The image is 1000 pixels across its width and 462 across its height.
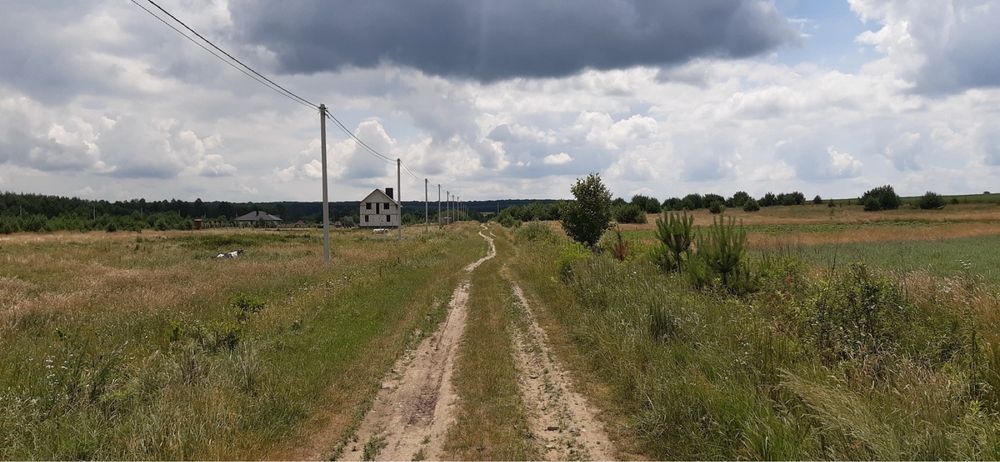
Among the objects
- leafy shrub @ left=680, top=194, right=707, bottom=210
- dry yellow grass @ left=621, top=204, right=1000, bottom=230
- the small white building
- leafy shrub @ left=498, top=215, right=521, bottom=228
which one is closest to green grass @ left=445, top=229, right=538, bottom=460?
dry yellow grass @ left=621, top=204, right=1000, bottom=230

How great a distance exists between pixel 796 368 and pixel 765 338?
2.70 feet

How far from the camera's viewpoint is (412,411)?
21.8 feet

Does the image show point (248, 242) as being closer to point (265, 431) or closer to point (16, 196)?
point (265, 431)

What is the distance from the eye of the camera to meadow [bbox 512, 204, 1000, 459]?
453cm

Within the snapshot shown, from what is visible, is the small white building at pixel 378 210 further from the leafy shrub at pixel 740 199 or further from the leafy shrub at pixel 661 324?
the leafy shrub at pixel 661 324

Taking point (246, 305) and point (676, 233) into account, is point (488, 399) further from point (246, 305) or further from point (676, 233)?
point (676, 233)

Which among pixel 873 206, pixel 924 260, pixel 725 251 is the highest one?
pixel 873 206

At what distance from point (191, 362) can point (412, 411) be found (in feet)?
10.5

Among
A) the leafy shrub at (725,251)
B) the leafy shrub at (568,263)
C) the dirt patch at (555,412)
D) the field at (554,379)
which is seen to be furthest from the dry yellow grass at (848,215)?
the dirt patch at (555,412)

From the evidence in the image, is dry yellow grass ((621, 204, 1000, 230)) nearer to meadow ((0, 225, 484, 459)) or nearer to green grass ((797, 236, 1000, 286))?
green grass ((797, 236, 1000, 286))

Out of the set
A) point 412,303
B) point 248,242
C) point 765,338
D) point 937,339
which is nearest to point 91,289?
point 412,303

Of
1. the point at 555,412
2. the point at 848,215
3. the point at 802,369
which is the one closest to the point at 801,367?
the point at 802,369

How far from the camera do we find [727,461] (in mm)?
4820

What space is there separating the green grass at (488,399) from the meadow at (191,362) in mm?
1247
